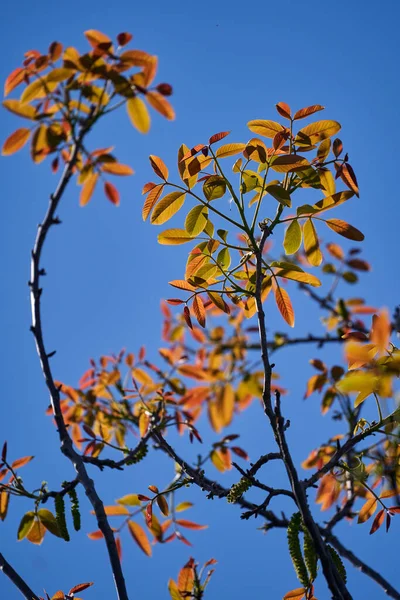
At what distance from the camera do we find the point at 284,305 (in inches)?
58.2

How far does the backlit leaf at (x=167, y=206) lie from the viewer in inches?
57.9

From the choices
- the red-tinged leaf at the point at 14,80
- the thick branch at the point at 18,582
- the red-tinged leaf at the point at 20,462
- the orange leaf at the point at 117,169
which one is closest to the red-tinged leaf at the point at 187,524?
the red-tinged leaf at the point at 20,462

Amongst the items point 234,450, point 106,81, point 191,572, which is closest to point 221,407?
point 234,450

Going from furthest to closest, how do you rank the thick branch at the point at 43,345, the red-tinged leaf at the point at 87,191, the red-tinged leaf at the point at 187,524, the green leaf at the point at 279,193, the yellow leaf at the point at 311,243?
1. the red-tinged leaf at the point at 187,524
2. the red-tinged leaf at the point at 87,191
3. the yellow leaf at the point at 311,243
4. the green leaf at the point at 279,193
5. the thick branch at the point at 43,345

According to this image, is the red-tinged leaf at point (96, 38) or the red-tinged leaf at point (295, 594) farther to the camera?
the red-tinged leaf at point (96, 38)

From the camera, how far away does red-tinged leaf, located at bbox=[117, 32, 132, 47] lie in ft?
5.49

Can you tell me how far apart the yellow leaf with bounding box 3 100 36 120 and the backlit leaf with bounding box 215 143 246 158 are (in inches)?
21.2

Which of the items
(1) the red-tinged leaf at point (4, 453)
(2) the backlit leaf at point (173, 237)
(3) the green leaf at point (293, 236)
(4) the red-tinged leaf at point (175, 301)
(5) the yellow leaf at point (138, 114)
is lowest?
(1) the red-tinged leaf at point (4, 453)

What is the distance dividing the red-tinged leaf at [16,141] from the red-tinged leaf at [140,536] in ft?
4.17

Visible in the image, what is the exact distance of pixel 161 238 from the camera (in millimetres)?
1465

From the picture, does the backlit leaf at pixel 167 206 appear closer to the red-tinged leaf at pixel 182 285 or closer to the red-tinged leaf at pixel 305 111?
the red-tinged leaf at pixel 182 285

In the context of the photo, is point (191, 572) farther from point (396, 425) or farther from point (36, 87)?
point (36, 87)

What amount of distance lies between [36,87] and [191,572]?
1429 mm

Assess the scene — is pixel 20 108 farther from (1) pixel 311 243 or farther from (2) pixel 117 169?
(1) pixel 311 243
